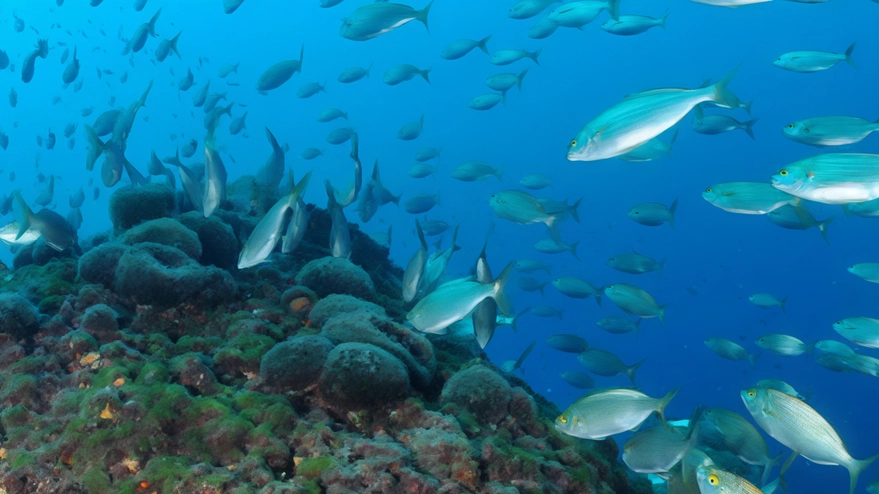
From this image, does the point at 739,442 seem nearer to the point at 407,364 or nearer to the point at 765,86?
the point at 407,364

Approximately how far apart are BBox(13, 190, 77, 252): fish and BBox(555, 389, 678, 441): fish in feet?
15.5

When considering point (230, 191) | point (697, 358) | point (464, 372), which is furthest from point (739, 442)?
point (697, 358)

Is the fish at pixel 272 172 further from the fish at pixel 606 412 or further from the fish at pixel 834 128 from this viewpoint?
the fish at pixel 834 128

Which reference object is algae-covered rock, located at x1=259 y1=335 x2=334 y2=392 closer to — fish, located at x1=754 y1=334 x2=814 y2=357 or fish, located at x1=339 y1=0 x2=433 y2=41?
fish, located at x1=339 y1=0 x2=433 y2=41

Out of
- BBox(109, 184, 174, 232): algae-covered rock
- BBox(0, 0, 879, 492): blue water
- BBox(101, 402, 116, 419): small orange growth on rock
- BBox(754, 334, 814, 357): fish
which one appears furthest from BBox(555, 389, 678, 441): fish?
BBox(0, 0, 879, 492): blue water

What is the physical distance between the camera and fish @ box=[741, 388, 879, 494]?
3.44 metres

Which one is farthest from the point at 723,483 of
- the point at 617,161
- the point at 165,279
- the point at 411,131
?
the point at 617,161

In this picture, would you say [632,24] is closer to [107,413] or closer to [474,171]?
[474,171]

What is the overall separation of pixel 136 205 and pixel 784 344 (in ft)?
33.7

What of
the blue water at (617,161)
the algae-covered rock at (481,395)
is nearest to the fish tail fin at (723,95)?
the algae-covered rock at (481,395)

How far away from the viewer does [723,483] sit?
9.30 feet

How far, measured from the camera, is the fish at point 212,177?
14.6 ft

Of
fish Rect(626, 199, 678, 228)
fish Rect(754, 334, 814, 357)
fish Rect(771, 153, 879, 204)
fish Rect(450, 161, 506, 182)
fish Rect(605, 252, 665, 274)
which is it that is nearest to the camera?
fish Rect(771, 153, 879, 204)

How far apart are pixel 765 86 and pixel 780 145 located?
37.9 ft
